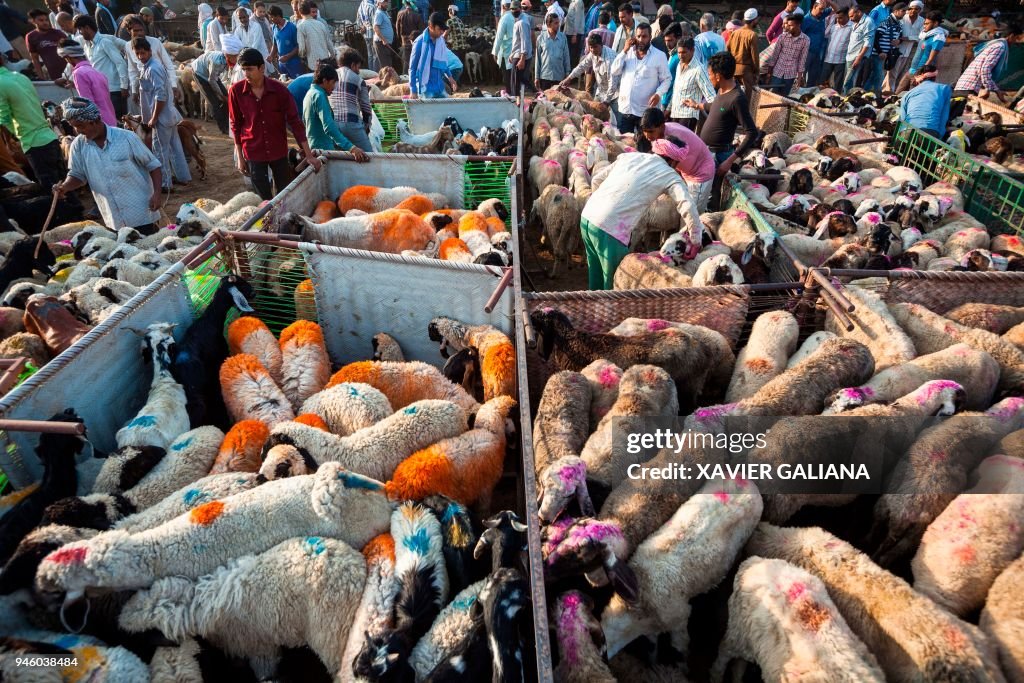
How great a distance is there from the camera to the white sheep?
4457mm

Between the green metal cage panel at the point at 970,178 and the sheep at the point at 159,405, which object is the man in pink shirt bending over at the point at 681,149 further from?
the sheep at the point at 159,405

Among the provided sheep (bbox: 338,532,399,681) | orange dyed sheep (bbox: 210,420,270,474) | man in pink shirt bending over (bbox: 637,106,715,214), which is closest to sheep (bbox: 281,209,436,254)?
man in pink shirt bending over (bbox: 637,106,715,214)

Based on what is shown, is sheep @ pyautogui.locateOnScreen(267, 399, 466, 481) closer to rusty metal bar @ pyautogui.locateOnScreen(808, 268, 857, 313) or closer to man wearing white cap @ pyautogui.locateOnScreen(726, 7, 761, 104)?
rusty metal bar @ pyautogui.locateOnScreen(808, 268, 857, 313)

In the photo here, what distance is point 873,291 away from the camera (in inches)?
193

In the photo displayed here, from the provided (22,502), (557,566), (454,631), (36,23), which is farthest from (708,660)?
(36,23)

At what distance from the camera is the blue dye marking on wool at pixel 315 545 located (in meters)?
3.03

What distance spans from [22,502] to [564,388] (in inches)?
127

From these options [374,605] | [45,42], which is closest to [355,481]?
[374,605]

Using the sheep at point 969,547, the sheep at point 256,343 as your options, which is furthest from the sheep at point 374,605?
the sheep at point 969,547

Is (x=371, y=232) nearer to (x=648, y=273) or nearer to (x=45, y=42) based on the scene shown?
(x=648, y=273)

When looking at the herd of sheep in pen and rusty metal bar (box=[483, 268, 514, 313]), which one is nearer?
the herd of sheep in pen

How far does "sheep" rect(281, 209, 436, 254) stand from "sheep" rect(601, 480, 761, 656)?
4.12m

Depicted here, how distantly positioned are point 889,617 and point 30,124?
34.4ft

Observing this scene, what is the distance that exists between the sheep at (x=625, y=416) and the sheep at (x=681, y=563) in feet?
1.73
